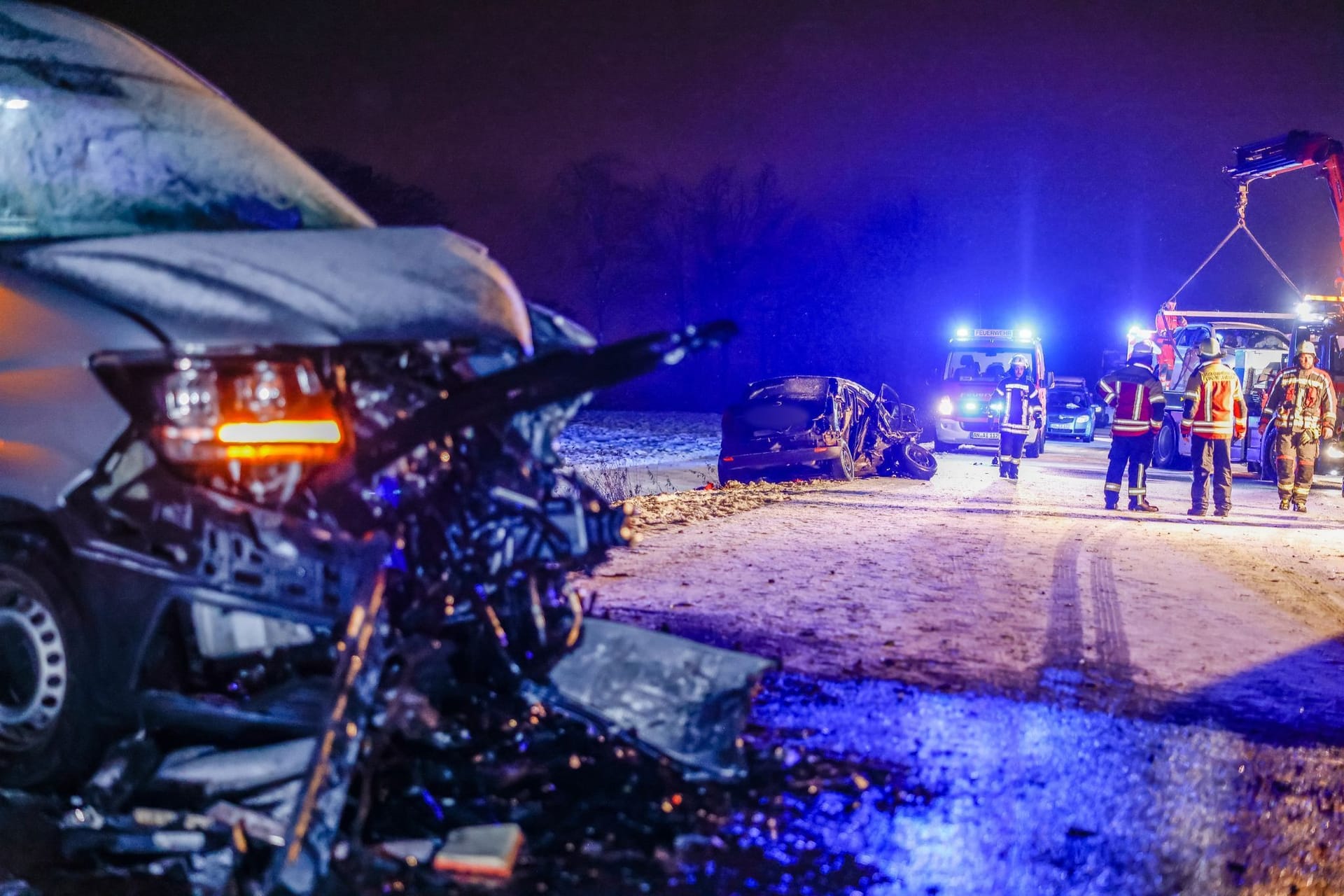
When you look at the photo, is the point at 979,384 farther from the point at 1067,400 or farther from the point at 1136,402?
the point at 1067,400

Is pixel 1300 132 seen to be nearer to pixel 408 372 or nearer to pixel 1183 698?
pixel 1183 698

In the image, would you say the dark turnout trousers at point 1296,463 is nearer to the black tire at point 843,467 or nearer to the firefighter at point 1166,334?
the black tire at point 843,467

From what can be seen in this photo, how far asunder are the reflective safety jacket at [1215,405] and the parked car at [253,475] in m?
10.9

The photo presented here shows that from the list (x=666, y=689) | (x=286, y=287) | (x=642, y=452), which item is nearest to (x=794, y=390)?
(x=642, y=452)

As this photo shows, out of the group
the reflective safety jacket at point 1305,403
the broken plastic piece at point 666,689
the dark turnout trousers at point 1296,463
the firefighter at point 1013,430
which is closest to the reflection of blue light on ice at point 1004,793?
the broken plastic piece at point 666,689

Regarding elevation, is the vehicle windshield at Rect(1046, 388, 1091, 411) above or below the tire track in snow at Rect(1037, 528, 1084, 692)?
above

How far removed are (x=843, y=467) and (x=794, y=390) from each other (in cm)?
151

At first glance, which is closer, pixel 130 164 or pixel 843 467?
pixel 130 164

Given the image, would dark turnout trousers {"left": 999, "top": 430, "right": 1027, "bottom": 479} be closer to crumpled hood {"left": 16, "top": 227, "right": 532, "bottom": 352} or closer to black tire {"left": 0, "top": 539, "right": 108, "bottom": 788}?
crumpled hood {"left": 16, "top": 227, "right": 532, "bottom": 352}

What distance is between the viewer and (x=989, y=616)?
6.56 meters

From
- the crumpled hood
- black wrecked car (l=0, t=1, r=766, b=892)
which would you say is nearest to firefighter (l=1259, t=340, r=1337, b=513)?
black wrecked car (l=0, t=1, r=766, b=892)

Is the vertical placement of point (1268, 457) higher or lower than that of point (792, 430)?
lower

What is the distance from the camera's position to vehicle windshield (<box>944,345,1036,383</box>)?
20.2 meters

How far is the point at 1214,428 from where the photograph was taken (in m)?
12.3
